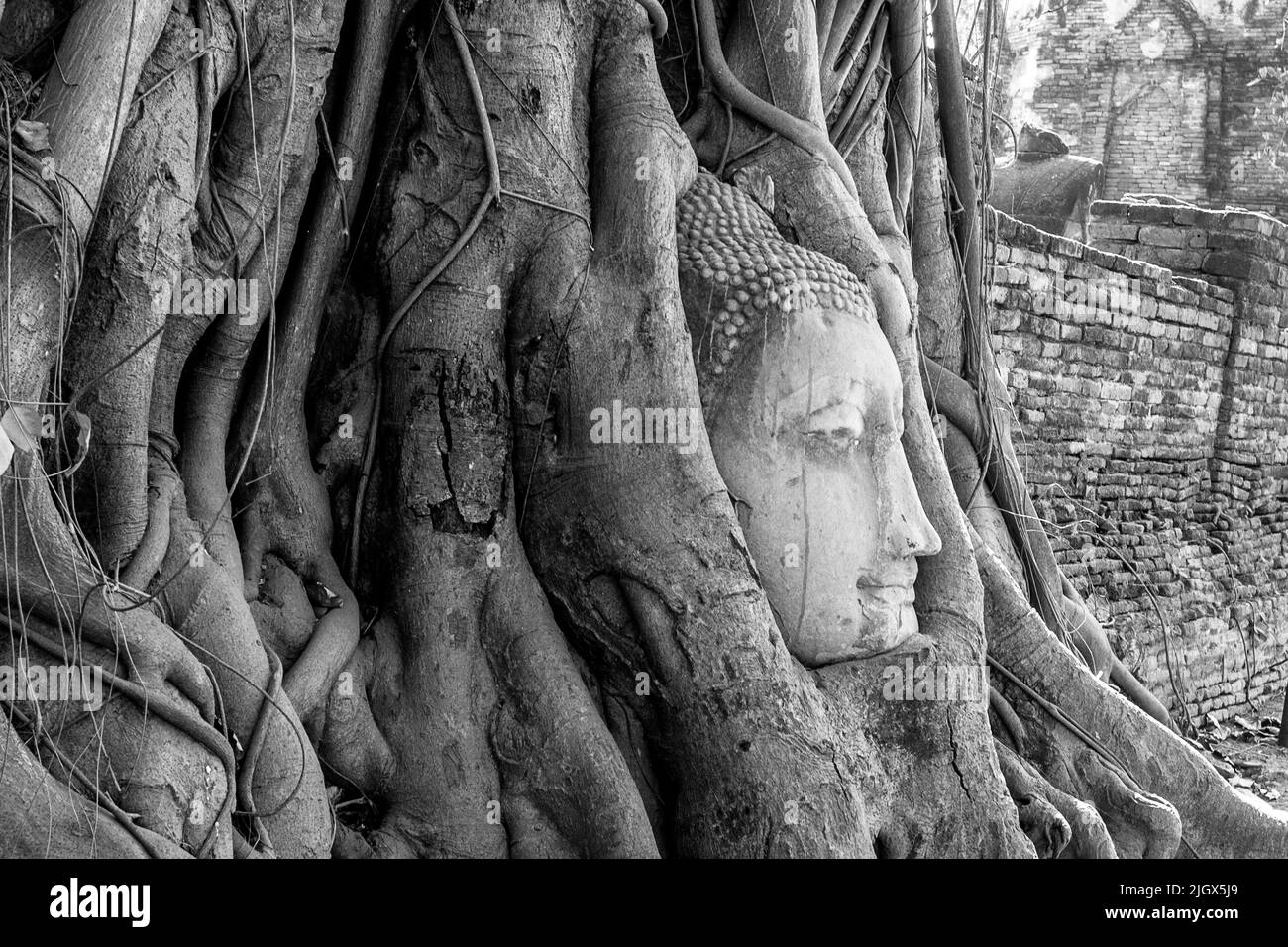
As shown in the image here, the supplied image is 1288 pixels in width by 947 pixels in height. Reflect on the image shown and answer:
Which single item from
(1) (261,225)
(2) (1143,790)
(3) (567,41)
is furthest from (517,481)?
(2) (1143,790)

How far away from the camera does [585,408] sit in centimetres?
295

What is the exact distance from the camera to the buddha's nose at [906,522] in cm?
325

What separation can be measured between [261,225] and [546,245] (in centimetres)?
60

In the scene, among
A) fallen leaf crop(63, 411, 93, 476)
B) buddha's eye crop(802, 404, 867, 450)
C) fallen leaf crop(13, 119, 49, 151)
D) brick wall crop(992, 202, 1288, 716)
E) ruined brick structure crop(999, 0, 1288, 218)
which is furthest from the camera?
ruined brick structure crop(999, 0, 1288, 218)

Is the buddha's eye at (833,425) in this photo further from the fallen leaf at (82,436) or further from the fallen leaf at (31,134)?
the fallen leaf at (31,134)

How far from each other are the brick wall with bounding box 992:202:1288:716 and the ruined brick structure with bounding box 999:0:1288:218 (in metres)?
9.72

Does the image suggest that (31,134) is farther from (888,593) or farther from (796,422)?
(888,593)

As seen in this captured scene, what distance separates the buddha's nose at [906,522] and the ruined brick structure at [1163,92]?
1615 centimetres

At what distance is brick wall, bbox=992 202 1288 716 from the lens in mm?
7395

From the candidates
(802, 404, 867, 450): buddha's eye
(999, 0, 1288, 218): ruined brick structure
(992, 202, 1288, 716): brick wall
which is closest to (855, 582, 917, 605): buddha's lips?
(802, 404, 867, 450): buddha's eye

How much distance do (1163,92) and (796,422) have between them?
17.6m

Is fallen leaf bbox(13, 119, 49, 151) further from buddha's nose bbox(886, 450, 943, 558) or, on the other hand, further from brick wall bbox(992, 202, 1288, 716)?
brick wall bbox(992, 202, 1288, 716)

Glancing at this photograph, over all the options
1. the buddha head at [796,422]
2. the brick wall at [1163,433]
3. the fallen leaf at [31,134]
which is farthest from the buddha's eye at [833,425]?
the brick wall at [1163,433]

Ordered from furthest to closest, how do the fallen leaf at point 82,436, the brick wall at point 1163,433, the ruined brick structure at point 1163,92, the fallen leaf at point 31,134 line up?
the ruined brick structure at point 1163,92 < the brick wall at point 1163,433 < the fallen leaf at point 82,436 < the fallen leaf at point 31,134
